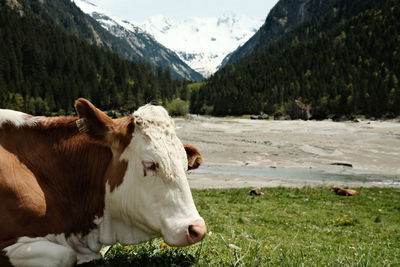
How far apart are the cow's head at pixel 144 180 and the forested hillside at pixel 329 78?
102 metres

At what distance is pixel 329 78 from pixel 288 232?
13708 cm

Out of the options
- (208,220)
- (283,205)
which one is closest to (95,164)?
(208,220)

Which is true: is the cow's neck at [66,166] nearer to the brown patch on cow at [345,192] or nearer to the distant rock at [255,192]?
the distant rock at [255,192]

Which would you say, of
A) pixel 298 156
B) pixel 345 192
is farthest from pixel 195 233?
pixel 298 156

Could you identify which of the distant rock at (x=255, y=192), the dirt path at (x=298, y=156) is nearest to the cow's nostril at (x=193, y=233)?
the distant rock at (x=255, y=192)

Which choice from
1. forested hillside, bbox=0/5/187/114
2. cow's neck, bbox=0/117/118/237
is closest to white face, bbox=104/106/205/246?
cow's neck, bbox=0/117/118/237

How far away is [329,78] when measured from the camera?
139125 millimetres

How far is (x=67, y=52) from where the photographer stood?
6678 inches

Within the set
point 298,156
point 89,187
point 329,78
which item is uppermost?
point 329,78

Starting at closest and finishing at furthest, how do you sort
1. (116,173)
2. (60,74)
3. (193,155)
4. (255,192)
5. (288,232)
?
1. (116,173)
2. (193,155)
3. (288,232)
4. (255,192)
5. (60,74)

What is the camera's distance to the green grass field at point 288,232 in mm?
4270

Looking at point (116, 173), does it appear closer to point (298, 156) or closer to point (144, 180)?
point (144, 180)

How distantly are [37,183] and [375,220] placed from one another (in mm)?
13685

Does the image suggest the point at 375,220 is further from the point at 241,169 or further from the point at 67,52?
the point at 67,52
